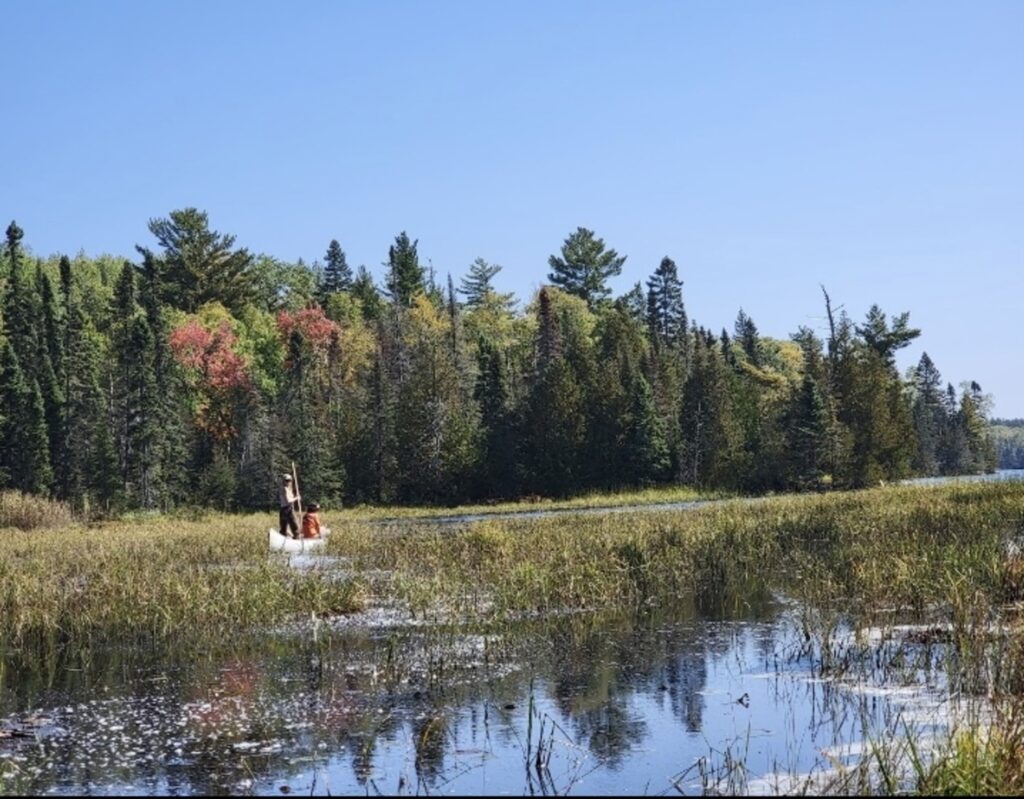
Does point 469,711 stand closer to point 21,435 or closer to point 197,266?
point 21,435

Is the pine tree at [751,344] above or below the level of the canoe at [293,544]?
above

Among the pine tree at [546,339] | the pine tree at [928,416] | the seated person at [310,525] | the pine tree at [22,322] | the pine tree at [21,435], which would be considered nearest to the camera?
the seated person at [310,525]

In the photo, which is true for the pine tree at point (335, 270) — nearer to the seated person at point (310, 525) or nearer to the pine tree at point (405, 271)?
the pine tree at point (405, 271)

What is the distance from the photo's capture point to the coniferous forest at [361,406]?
5909 centimetres

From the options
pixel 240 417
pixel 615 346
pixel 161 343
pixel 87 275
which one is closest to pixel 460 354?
pixel 615 346

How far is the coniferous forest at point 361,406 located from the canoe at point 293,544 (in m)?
30.8

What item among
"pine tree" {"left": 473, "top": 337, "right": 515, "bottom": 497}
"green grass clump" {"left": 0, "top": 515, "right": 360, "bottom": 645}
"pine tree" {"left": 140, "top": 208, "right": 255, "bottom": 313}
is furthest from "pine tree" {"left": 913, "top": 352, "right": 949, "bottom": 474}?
"green grass clump" {"left": 0, "top": 515, "right": 360, "bottom": 645}

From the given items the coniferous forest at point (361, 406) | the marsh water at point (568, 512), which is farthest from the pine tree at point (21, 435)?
the marsh water at point (568, 512)

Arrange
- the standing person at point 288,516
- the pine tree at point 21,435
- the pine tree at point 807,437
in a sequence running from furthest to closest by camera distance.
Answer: the pine tree at point 807,437 → the pine tree at point 21,435 → the standing person at point 288,516

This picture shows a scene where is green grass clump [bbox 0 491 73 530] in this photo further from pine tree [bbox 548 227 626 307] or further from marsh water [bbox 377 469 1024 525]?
pine tree [bbox 548 227 626 307]

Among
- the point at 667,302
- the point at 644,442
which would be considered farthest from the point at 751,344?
the point at 644,442

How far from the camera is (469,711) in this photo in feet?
34.3

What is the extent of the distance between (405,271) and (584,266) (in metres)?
19.4

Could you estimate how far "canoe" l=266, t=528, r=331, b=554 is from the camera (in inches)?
885
